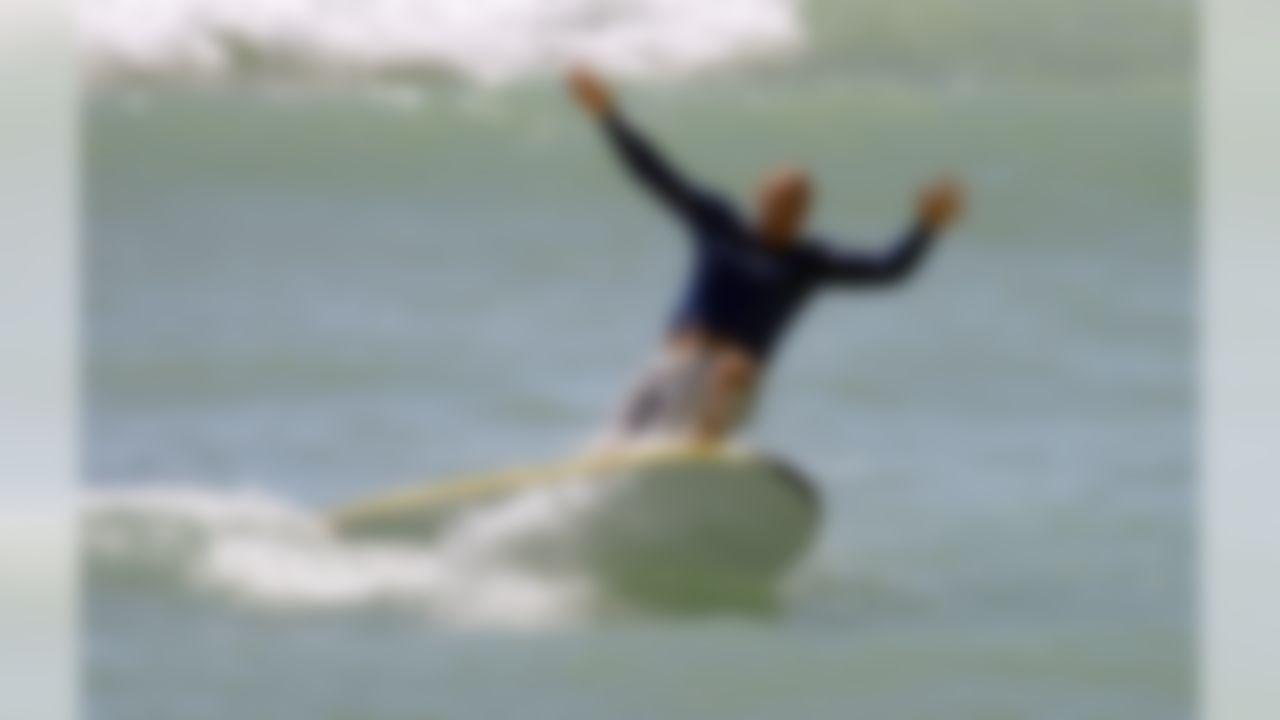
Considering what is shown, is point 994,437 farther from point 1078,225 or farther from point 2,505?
point 2,505

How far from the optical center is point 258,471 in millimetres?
2215

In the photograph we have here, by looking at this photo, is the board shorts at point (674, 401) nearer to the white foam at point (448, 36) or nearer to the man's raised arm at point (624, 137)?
the man's raised arm at point (624, 137)

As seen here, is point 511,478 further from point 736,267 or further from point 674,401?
point 736,267

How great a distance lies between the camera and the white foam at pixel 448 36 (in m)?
2.26

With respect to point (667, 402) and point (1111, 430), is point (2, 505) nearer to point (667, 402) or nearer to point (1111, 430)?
point (667, 402)

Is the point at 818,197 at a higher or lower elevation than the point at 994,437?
higher

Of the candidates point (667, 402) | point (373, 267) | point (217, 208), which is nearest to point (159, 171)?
point (217, 208)

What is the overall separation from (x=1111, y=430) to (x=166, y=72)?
1.16 metres

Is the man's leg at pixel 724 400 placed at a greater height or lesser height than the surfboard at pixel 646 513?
greater

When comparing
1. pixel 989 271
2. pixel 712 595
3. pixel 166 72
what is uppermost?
pixel 166 72

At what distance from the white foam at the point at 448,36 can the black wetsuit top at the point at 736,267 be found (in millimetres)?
105

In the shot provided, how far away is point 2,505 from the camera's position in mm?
2178

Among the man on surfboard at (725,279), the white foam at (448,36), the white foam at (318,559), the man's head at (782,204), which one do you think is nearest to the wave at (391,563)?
the white foam at (318,559)

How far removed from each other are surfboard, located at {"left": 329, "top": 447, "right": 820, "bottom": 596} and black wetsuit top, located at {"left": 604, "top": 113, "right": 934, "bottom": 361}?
15 centimetres
